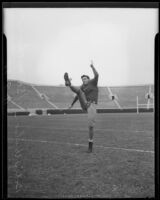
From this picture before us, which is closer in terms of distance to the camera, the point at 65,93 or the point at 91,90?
the point at 91,90

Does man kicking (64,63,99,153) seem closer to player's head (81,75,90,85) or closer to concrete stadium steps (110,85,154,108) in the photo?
player's head (81,75,90,85)

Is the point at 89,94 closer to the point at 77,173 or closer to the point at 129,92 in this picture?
the point at 77,173

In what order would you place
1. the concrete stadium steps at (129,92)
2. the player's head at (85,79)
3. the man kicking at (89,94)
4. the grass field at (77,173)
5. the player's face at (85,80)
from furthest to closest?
1. the concrete stadium steps at (129,92)
2. the man kicking at (89,94)
3. the player's face at (85,80)
4. the player's head at (85,79)
5. the grass field at (77,173)

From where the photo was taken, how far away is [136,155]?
473 centimetres

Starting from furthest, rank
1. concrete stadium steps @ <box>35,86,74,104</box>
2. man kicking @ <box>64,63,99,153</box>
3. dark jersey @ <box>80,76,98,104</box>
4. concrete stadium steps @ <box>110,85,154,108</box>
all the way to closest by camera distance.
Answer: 1. concrete stadium steps @ <box>35,86,74,104</box>
2. concrete stadium steps @ <box>110,85,154,108</box>
3. dark jersey @ <box>80,76,98,104</box>
4. man kicking @ <box>64,63,99,153</box>

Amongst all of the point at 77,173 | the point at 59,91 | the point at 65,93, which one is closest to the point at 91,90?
the point at 77,173

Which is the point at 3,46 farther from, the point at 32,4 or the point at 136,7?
the point at 136,7

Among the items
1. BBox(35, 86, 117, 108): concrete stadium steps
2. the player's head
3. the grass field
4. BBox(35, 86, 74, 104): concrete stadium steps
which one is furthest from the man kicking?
the grass field

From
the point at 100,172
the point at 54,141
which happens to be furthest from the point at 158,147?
the point at 54,141

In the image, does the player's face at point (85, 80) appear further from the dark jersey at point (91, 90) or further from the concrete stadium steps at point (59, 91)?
the concrete stadium steps at point (59, 91)

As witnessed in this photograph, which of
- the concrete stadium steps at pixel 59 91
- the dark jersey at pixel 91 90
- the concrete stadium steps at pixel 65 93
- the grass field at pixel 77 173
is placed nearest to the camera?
the grass field at pixel 77 173

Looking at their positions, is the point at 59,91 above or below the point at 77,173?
above

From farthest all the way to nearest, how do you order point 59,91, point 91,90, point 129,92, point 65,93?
point 65,93, point 129,92, point 59,91, point 91,90

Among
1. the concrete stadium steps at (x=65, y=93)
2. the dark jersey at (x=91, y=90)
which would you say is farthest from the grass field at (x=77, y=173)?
the concrete stadium steps at (x=65, y=93)
